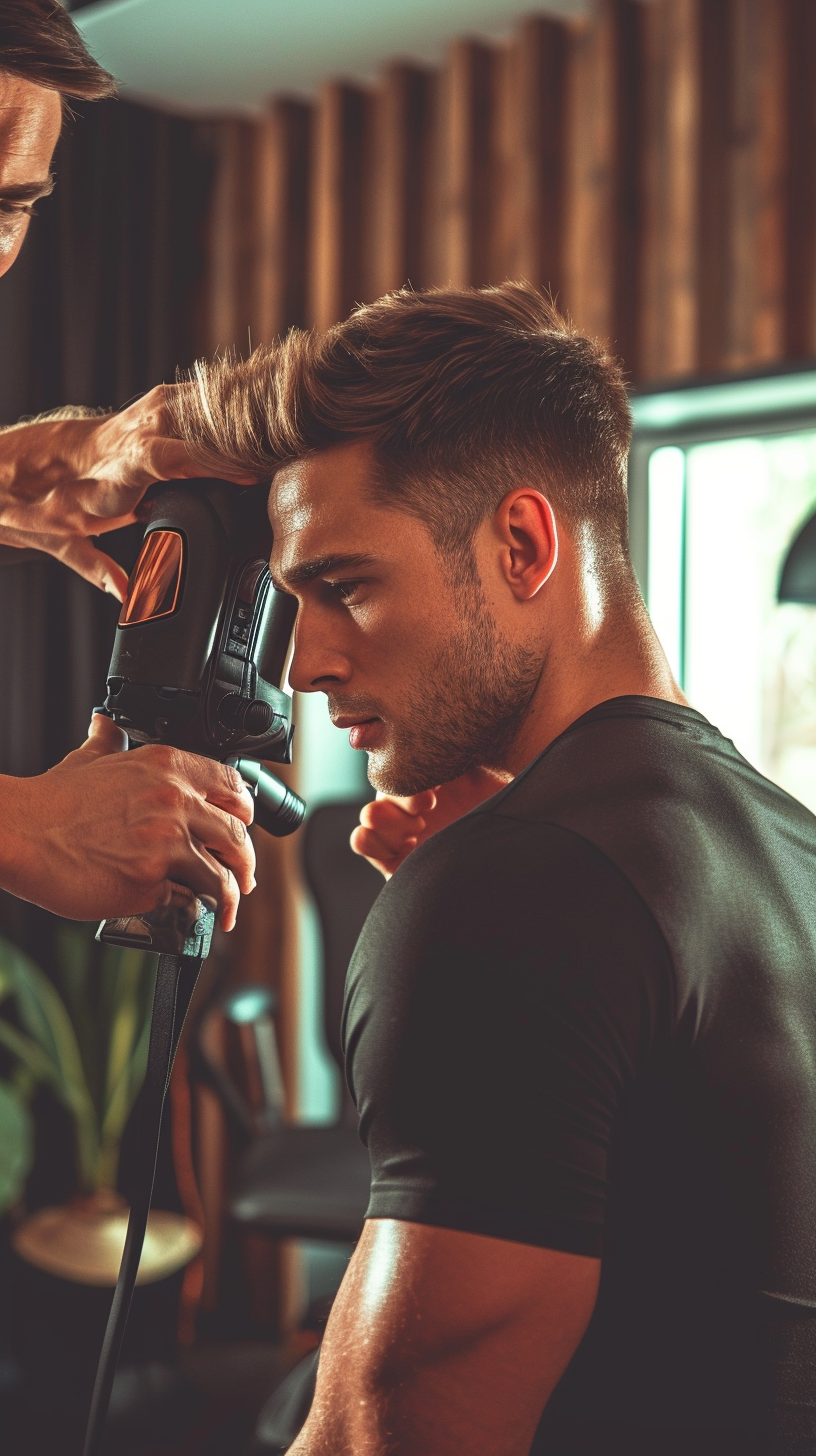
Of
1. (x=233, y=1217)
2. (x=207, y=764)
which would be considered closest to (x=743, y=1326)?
(x=207, y=764)

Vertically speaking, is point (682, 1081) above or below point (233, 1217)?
above

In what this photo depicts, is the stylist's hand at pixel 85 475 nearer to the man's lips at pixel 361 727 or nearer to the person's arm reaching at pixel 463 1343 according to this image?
the man's lips at pixel 361 727

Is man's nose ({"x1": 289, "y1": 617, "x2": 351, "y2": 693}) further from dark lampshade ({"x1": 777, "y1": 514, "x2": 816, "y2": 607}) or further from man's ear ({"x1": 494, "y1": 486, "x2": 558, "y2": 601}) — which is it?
dark lampshade ({"x1": 777, "y1": 514, "x2": 816, "y2": 607})

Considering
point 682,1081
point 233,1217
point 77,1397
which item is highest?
point 682,1081

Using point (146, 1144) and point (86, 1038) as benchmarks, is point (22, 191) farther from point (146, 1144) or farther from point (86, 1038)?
point (86, 1038)

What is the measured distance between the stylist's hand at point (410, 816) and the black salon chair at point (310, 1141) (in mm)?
1455

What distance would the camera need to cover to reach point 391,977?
0.79 meters

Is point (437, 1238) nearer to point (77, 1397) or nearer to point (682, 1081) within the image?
point (682, 1081)

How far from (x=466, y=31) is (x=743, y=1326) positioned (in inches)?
134

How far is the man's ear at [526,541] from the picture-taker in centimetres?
102

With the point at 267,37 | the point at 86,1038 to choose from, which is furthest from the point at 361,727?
the point at 267,37

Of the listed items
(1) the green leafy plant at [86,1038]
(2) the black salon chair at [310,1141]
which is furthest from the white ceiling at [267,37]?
(1) the green leafy plant at [86,1038]

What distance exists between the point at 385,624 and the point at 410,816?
0.33 m

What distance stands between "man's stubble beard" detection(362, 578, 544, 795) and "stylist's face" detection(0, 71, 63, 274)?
483 mm
